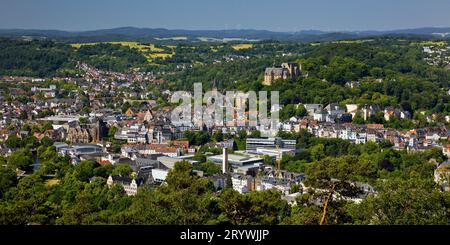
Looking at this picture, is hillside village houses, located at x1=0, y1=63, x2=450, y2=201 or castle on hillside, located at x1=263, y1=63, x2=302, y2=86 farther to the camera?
castle on hillside, located at x1=263, y1=63, x2=302, y2=86

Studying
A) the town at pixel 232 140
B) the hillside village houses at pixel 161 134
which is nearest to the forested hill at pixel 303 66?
the town at pixel 232 140

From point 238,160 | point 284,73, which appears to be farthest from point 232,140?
point 284,73

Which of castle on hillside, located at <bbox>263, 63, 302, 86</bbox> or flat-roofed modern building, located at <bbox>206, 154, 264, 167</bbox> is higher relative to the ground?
castle on hillside, located at <bbox>263, 63, 302, 86</bbox>

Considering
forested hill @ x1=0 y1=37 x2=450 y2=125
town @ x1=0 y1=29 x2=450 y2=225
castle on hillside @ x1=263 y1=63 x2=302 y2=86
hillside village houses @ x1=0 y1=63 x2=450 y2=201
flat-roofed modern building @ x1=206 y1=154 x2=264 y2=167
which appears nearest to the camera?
town @ x1=0 y1=29 x2=450 y2=225

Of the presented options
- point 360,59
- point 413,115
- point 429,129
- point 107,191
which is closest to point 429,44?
point 360,59

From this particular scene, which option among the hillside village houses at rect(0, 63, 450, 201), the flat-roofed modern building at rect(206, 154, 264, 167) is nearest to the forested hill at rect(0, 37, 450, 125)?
the hillside village houses at rect(0, 63, 450, 201)

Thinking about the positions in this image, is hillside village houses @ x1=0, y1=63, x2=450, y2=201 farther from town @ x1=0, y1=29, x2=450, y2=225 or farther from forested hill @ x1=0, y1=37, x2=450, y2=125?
forested hill @ x1=0, y1=37, x2=450, y2=125
